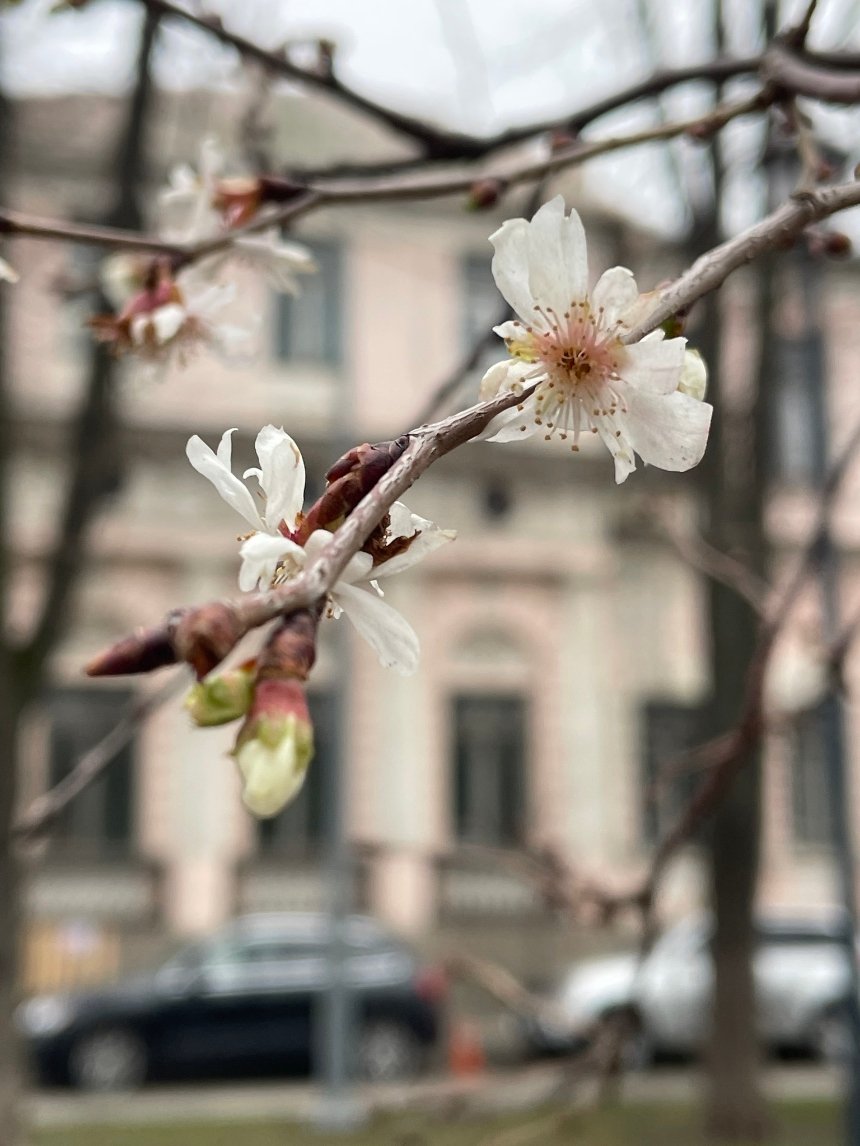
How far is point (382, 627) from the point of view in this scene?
743 mm

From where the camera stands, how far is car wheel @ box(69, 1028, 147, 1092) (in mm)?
9117

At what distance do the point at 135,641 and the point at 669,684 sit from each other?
45.8 ft

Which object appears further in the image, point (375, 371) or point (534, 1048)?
point (375, 371)

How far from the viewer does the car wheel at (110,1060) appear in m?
9.12

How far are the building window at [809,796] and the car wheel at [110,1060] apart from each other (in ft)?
25.2

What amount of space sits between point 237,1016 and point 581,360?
9.31 m

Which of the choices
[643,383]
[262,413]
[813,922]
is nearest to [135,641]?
[643,383]

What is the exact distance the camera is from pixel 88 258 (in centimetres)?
1008

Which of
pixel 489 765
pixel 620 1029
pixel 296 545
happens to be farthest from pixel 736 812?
pixel 489 765

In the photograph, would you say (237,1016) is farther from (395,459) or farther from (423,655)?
(395,459)

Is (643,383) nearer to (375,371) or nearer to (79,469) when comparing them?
(79,469)

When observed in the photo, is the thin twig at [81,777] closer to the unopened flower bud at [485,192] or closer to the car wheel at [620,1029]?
the unopened flower bud at [485,192]

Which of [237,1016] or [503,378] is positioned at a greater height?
[503,378]

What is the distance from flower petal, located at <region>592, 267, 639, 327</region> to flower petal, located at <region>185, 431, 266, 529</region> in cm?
27
